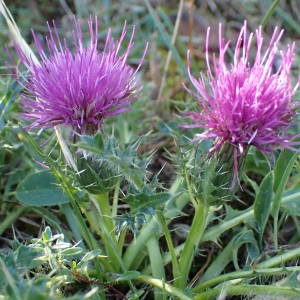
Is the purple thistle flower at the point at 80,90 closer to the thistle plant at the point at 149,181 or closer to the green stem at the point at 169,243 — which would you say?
the thistle plant at the point at 149,181

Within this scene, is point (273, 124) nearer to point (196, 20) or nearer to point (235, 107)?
point (235, 107)

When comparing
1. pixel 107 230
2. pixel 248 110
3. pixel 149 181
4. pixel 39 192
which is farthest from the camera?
pixel 39 192

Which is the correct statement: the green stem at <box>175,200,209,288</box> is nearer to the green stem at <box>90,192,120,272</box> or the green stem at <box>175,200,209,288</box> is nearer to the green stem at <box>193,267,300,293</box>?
the green stem at <box>193,267,300,293</box>

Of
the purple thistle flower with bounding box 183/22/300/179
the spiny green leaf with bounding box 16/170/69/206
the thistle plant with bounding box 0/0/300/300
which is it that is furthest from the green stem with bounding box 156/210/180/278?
the spiny green leaf with bounding box 16/170/69/206

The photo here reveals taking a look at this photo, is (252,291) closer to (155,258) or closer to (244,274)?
(244,274)

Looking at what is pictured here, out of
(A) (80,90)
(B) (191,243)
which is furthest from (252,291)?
(A) (80,90)
